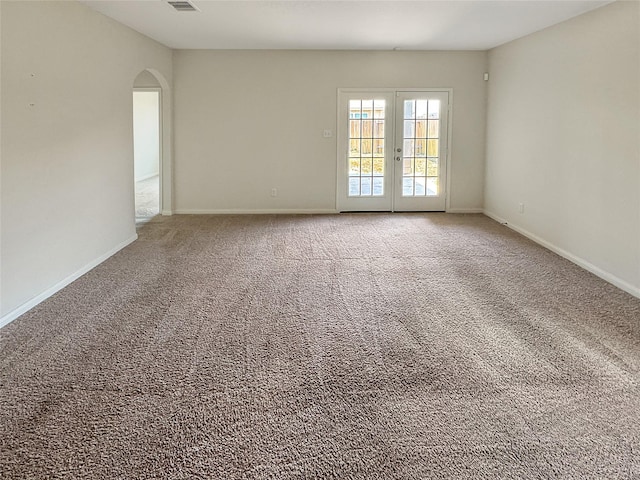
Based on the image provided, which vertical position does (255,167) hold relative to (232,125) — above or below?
below

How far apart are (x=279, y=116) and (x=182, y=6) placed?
3.33m

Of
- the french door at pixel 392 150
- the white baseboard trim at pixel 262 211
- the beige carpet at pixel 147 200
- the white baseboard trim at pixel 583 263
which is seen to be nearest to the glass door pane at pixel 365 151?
the french door at pixel 392 150

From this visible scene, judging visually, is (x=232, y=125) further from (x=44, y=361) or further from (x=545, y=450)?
(x=545, y=450)

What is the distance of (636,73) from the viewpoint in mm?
4738

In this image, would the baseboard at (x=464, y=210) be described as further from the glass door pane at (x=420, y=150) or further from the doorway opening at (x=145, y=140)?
the doorway opening at (x=145, y=140)

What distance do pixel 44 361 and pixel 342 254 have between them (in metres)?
3.43

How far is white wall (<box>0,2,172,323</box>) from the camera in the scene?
412cm

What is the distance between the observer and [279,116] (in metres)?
8.70

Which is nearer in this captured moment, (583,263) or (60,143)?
(60,143)

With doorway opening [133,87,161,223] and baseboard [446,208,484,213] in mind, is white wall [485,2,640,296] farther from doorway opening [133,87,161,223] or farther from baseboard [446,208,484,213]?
doorway opening [133,87,161,223]

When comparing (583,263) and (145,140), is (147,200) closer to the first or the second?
(145,140)

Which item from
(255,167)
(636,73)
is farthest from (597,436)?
(255,167)

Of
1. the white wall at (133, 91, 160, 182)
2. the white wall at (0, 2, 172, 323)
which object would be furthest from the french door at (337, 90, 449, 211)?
the white wall at (133, 91, 160, 182)

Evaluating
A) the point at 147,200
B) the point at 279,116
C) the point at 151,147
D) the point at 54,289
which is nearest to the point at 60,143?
the point at 54,289
